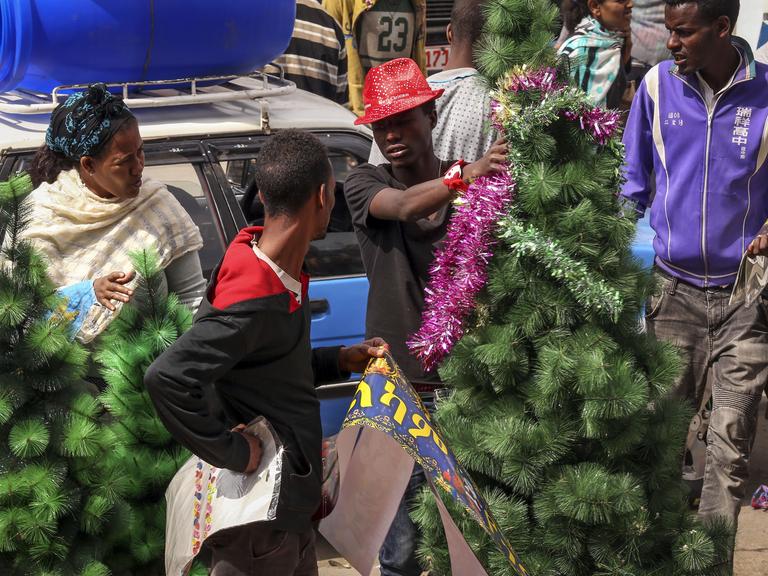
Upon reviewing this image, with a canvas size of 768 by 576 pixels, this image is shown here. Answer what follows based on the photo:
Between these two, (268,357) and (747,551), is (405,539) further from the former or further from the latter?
(747,551)

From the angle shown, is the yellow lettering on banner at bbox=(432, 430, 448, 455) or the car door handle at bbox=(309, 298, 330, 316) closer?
the yellow lettering on banner at bbox=(432, 430, 448, 455)

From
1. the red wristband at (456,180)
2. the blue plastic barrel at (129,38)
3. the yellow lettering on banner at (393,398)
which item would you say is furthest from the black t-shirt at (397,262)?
the blue plastic barrel at (129,38)

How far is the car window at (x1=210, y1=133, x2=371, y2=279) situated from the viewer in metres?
4.72

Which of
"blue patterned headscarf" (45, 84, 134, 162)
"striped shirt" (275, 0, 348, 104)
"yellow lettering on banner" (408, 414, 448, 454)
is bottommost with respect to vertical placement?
"striped shirt" (275, 0, 348, 104)

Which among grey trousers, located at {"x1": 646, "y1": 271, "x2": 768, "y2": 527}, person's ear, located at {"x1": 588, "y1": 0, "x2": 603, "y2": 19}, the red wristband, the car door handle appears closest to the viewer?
the red wristband

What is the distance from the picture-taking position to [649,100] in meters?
4.08

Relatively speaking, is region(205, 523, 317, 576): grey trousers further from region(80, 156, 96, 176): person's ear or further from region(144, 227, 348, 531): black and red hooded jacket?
region(80, 156, 96, 176): person's ear

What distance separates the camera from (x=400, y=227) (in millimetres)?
3449

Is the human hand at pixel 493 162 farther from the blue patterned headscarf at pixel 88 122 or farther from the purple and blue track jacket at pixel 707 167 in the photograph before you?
the blue patterned headscarf at pixel 88 122

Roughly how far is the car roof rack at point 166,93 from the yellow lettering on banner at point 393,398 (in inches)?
84.0

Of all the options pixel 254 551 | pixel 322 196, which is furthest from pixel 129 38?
pixel 254 551

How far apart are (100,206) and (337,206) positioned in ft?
5.62

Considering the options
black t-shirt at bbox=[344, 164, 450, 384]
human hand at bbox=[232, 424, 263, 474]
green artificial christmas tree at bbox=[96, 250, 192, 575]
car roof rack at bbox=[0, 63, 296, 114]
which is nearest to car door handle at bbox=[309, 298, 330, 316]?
car roof rack at bbox=[0, 63, 296, 114]

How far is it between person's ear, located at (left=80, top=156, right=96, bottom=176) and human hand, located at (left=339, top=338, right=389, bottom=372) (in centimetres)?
109
